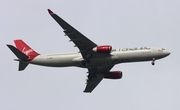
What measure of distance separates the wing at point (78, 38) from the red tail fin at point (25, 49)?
493 inches

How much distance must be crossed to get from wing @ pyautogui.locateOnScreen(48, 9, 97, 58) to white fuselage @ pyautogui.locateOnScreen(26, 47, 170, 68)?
2095mm

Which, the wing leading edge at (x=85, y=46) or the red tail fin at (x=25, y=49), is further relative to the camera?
the red tail fin at (x=25, y=49)

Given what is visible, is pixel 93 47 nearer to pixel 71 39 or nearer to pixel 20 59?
pixel 71 39

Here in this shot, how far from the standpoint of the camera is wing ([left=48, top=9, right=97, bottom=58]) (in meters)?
91.6

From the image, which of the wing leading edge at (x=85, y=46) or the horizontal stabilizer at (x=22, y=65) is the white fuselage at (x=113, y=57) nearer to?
the wing leading edge at (x=85, y=46)

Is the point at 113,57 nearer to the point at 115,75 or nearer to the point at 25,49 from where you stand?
the point at 115,75

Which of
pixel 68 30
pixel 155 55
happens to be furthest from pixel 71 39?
pixel 155 55

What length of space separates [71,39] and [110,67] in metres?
14.6

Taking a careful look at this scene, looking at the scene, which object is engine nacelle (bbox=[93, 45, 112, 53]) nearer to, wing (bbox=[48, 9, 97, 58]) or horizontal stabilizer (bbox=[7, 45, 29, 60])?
wing (bbox=[48, 9, 97, 58])

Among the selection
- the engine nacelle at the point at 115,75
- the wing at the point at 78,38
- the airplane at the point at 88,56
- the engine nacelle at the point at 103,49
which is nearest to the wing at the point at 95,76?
the airplane at the point at 88,56

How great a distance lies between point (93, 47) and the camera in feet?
322

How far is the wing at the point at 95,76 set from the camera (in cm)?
10656

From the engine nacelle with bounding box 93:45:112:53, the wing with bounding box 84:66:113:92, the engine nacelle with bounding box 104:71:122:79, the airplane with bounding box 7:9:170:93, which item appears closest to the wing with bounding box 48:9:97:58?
the airplane with bounding box 7:9:170:93

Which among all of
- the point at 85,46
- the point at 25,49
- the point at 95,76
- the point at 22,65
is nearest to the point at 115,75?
the point at 95,76
